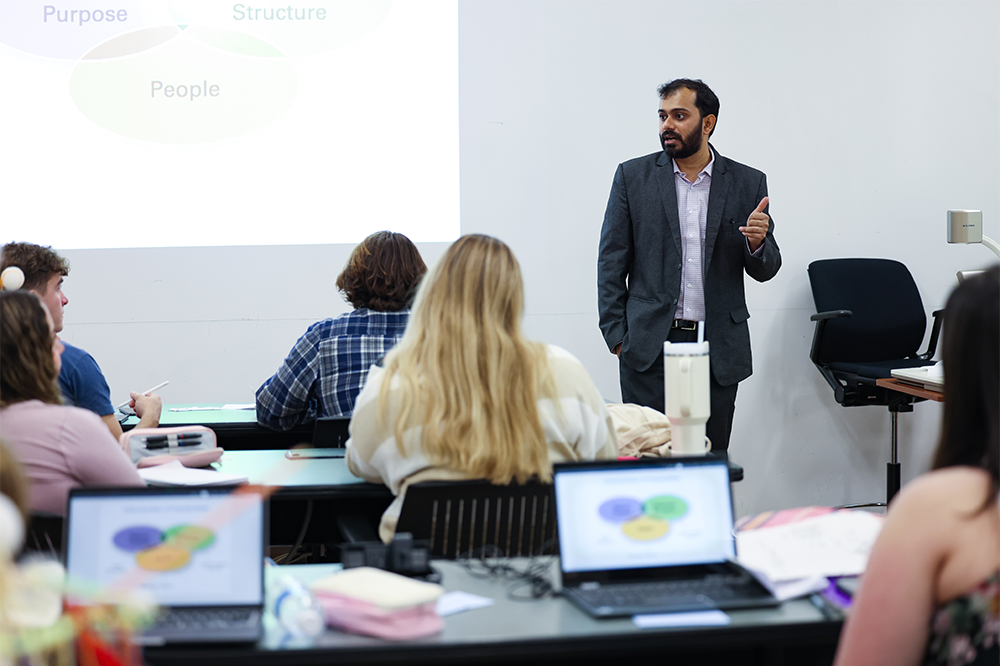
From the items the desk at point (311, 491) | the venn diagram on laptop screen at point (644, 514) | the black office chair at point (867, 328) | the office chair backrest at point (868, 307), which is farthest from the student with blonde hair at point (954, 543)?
the office chair backrest at point (868, 307)

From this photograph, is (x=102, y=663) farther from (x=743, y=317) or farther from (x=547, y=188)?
(x=547, y=188)

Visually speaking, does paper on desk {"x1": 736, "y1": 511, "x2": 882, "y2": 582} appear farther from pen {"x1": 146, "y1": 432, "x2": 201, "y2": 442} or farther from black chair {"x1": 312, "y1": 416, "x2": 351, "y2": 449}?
pen {"x1": 146, "y1": 432, "x2": 201, "y2": 442}

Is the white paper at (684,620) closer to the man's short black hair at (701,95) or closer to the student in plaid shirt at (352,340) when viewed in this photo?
the student in plaid shirt at (352,340)

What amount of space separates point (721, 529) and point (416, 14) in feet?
10.3

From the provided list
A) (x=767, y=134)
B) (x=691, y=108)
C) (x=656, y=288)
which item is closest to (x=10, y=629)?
(x=656, y=288)

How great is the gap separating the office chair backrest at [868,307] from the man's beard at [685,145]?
1185mm

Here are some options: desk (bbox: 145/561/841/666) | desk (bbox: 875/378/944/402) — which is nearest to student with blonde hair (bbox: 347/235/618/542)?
desk (bbox: 145/561/841/666)

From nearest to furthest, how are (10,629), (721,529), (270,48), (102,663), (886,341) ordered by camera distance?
1. (10,629)
2. (102,663)
3. (721,529)
4. (270,48)
5. (886,341)

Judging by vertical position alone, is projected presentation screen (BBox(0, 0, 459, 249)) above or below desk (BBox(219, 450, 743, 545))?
above

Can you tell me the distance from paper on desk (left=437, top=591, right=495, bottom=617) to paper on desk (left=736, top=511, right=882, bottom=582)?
42cm

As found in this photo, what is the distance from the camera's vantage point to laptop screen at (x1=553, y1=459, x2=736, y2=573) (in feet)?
4.79

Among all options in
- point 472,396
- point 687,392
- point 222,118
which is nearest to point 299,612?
point 472,396

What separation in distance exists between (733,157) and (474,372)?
9.45ft

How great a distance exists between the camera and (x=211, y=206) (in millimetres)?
3994
